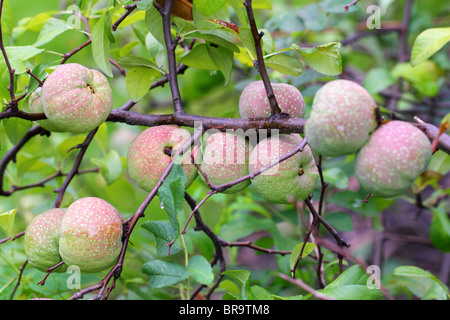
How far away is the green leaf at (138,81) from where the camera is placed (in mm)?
931

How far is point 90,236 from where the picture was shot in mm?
732

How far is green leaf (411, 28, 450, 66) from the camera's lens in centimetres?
90

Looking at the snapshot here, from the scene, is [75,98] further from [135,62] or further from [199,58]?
[199,58]

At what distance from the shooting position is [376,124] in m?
0.63

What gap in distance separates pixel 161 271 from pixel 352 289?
317 mm

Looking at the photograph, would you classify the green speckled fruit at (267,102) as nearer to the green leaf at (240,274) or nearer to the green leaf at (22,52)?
the green leaf at (240,274)

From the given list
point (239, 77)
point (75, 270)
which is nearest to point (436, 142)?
point (75, 270)

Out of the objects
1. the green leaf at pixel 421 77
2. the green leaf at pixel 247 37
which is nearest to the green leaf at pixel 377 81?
the green leaf at pixel 421 77

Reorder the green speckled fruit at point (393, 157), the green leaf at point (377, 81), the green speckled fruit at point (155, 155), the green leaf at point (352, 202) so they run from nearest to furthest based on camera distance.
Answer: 1. the green speckled fruit at point (393, 157)
2. the green speckled fruit at point (155, 155)
3. the green leaf at point (352, 202)
4. the green leaf at point (377, 81)

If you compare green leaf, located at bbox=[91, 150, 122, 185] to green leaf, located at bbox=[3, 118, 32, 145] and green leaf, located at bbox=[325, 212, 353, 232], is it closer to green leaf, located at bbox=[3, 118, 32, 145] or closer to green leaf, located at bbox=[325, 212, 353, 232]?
green leaf, located at bbox=[3, 118, 32, 145]

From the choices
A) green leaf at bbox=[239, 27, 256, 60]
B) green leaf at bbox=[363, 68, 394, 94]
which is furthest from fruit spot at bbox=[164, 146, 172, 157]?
green leaf at bbox=[363, 68, 394, 94]

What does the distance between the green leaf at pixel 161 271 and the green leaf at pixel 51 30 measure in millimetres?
509

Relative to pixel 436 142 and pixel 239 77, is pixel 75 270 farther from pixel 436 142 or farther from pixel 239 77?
pixel 239 77

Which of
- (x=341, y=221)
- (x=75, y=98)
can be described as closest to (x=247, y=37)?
(x=75, y=98)
